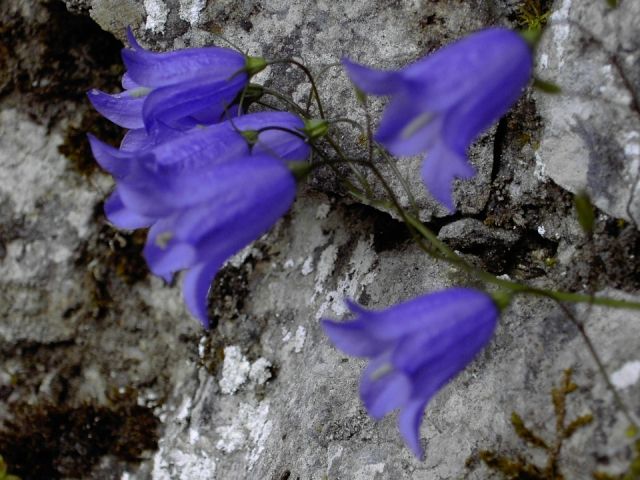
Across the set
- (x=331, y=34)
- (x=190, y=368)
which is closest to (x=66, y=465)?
(x=190, y=368)

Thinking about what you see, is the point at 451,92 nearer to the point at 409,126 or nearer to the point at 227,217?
the point at 409,126

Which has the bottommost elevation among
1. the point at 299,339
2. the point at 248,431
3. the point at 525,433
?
the point at 248,431

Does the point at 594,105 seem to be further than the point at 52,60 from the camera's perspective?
No

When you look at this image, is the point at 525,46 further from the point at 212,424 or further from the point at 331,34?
the point at 212,424

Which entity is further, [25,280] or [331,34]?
[25,280]

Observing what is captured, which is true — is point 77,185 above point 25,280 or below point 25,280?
above

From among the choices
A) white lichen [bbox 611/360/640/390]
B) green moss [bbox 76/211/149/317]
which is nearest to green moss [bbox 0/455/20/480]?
green moss [bbox 76/211/149/317]

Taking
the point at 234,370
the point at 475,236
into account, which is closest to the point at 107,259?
the point at 234,370
